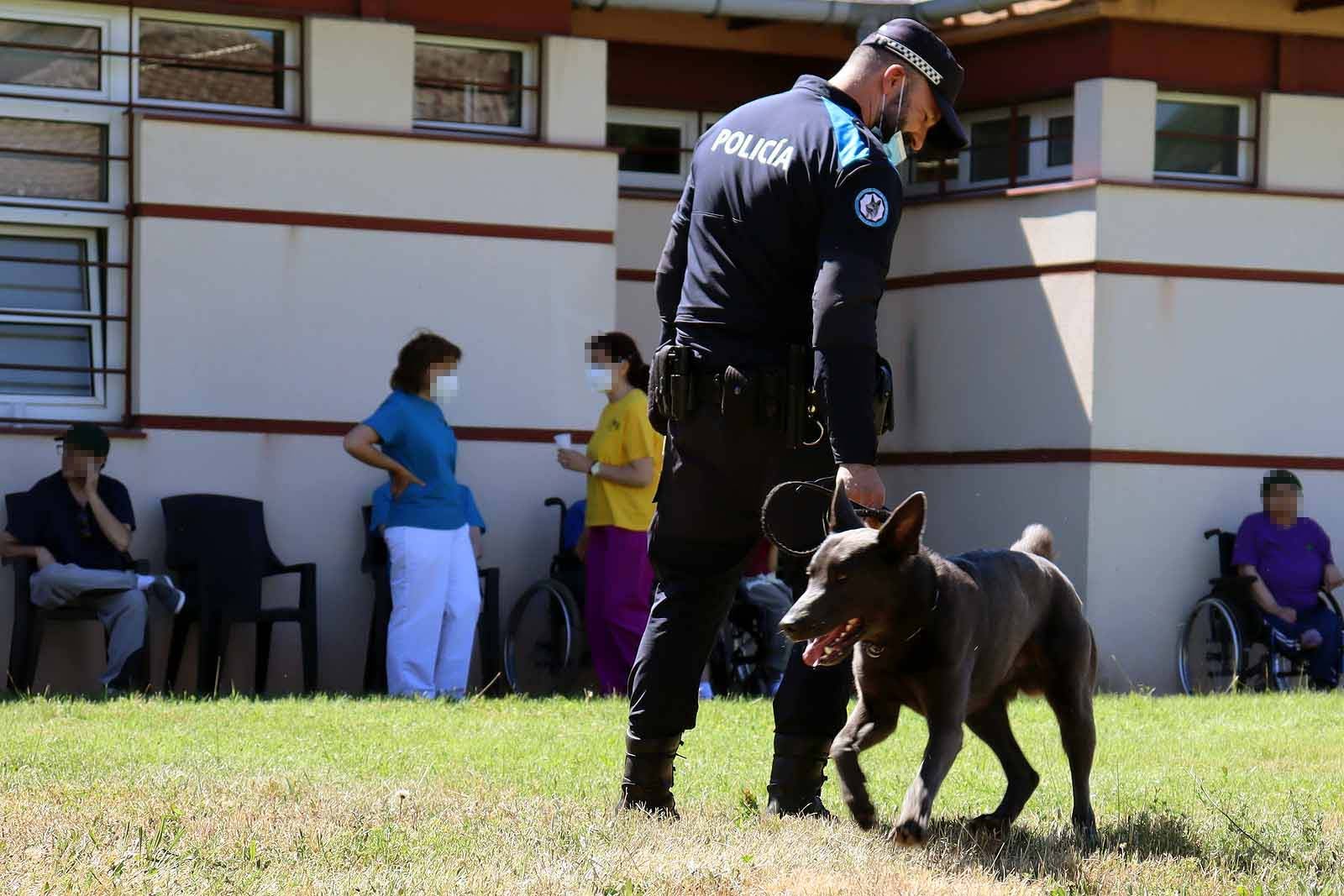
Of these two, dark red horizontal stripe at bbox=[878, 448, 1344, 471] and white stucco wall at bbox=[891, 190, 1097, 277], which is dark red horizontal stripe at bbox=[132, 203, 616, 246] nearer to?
white stucco wall at bbox=[891, 190, 1097, 277]

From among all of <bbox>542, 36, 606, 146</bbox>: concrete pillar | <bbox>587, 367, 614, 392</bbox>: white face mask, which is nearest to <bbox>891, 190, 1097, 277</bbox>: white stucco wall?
<bbox>542, 36, 606, 146</bbox>: concrete pillar

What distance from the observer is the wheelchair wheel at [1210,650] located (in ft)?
39.4

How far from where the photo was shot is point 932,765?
4.77 m

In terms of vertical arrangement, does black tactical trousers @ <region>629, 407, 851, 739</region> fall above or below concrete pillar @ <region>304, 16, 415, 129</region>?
below

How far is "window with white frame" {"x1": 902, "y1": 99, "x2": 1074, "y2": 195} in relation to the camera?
1289cm

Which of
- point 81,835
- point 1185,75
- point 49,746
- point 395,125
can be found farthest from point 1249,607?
point 81,835

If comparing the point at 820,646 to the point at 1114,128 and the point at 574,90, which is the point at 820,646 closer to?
the point at 574,90

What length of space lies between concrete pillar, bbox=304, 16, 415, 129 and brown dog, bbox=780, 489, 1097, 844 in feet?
23.2

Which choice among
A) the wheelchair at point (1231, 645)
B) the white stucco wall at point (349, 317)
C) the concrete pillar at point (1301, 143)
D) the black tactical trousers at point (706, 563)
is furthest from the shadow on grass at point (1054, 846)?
the concrete pillar at point (1301, 143)

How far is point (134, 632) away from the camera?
10.3 metres

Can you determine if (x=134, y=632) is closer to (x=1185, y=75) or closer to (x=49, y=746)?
(x=49, y=746)

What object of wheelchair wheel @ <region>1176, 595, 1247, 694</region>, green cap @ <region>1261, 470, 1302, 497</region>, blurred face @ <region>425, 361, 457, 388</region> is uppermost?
blurred face @ <region>425, 361, 457, 388</region>

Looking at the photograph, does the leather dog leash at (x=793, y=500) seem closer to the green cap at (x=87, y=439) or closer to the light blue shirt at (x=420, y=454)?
the light blue shirt at (x=420, y=454)

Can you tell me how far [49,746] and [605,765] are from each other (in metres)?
2.02
